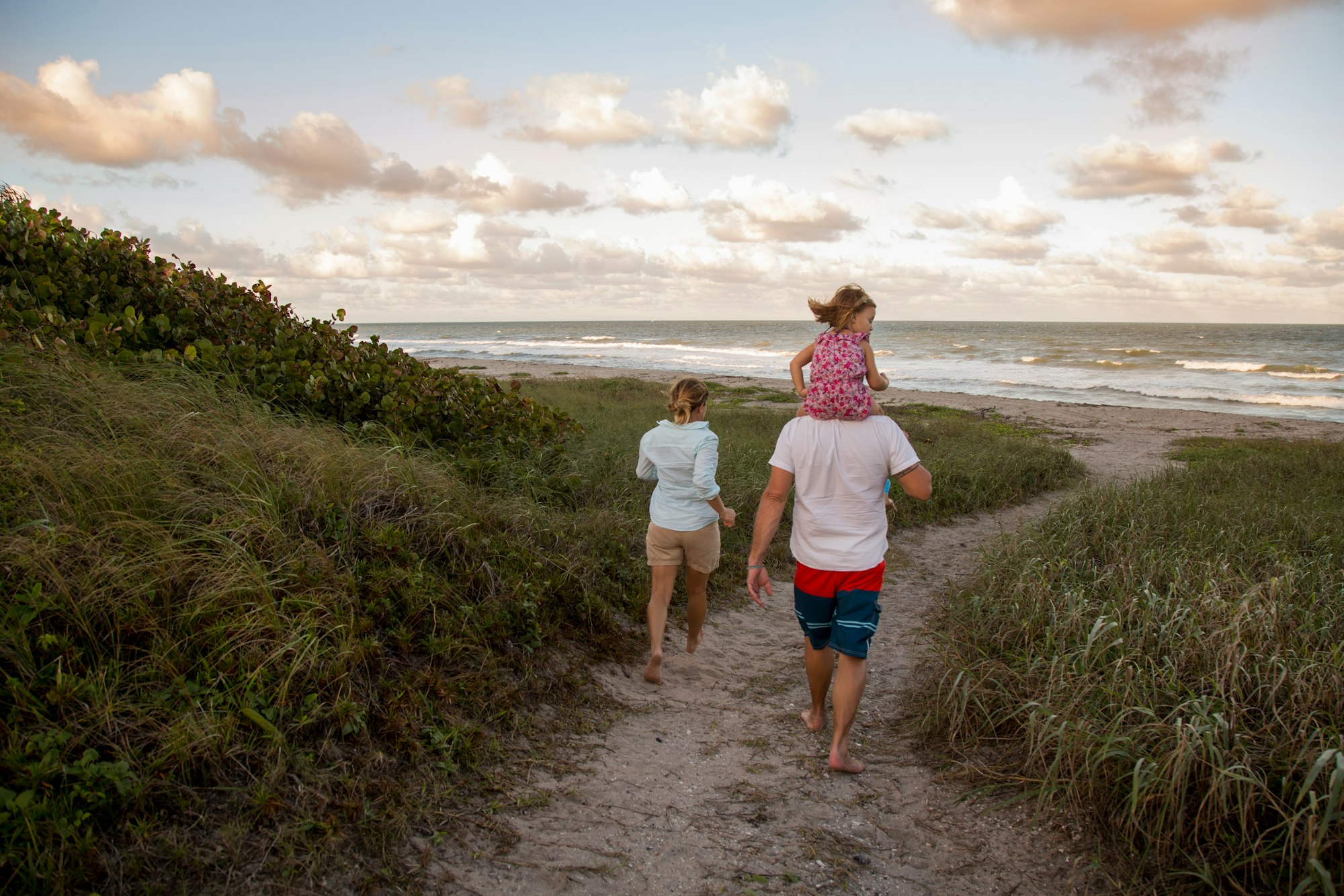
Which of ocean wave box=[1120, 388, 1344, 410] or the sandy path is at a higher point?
ocean wave box=[1120, 388, 1344, 410]

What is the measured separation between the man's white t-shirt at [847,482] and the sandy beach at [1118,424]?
9.43 meters

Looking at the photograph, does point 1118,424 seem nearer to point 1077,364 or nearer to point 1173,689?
point 1173,689

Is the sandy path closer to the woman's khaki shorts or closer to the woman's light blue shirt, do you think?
the woman's khaki shorts

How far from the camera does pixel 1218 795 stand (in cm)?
279

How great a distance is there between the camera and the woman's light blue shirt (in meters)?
4.46

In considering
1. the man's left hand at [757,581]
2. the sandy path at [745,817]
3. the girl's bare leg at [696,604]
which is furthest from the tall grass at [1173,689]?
the girl's bare leg at [696,604]

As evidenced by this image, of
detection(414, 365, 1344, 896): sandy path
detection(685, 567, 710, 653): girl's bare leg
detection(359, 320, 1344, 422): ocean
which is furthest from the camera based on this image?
detection(359, 320, 1344, 422): ocean

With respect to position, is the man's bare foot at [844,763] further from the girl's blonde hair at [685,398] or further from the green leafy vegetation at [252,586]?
the girl's blonde hair at [685,398]

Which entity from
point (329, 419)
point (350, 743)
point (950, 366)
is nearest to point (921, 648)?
point (350, 743)

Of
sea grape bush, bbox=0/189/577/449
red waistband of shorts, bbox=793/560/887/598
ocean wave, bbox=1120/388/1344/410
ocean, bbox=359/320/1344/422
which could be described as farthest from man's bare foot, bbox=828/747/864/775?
ocean wave, bbox=1120/388/1344/410

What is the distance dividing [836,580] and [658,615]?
1510mm

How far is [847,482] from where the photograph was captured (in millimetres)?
3541

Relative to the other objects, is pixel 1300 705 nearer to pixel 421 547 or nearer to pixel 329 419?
pixel 421 547

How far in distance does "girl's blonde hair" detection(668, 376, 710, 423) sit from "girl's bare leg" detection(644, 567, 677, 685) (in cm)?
98
